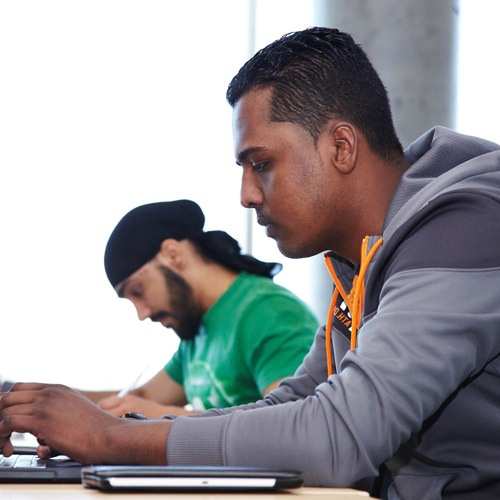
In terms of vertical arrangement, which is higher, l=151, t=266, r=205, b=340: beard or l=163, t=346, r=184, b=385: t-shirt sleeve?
l=151, t=266, r=205, b=340: beard

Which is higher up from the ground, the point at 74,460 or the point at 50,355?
the point at 74,460

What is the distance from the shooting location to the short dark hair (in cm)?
129

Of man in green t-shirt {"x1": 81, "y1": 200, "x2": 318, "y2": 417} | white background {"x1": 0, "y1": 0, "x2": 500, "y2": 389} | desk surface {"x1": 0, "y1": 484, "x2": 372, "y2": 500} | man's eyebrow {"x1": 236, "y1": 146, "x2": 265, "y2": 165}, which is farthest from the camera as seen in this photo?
white background {"x1": 0, "y1": 0, "x2": 500, "y2": 389}

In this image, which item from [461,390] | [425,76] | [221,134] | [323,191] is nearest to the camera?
[461,390]

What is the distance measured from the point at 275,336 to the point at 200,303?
1.34 ft

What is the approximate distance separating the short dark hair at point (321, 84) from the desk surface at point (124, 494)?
0.65 m

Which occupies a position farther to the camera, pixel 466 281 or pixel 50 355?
pixel 50 355

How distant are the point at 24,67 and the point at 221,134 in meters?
0.89

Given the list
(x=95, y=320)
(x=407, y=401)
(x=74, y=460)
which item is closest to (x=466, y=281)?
(x=407, y=401)

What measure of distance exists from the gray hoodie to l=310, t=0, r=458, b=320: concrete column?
1.81m

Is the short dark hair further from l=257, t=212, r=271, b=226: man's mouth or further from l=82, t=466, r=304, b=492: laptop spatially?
l=82, t=466, r=304, b=492: laptop

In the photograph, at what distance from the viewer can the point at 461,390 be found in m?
1.07

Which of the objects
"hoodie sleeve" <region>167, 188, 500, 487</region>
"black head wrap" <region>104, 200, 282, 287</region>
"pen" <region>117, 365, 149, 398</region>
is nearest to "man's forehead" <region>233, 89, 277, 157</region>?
"hoodie sleeve" <region>167, 188, 500, 487</region>

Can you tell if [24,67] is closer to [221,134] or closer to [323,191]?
[221,134]
